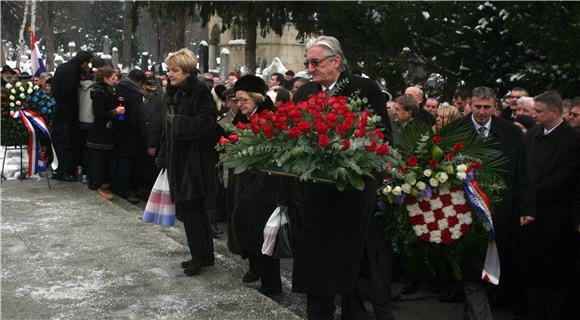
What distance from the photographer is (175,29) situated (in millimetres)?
24484

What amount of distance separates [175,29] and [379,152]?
21.9m

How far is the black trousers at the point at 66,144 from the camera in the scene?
400 inches

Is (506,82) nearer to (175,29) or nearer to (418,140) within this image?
(418,140)

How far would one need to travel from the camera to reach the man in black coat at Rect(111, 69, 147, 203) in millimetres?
9438

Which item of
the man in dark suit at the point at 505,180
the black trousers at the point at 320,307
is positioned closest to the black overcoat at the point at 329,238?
the black trousers at the point at 320,307

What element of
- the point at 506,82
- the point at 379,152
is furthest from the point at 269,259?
the point at 506,82

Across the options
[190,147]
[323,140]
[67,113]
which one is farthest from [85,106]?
[323,140]

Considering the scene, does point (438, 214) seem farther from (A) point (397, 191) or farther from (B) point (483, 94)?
(B) point (483, 94)

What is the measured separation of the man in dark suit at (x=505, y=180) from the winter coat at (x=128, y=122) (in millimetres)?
5354

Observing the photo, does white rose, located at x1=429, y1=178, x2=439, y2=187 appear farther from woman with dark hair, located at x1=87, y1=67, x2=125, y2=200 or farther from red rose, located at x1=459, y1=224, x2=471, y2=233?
woman with dark hair, located at x1=87, y1=67, x2=125, y2=200

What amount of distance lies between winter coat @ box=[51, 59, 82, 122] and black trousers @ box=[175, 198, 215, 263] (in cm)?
477

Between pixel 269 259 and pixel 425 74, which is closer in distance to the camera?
pixel 269 259

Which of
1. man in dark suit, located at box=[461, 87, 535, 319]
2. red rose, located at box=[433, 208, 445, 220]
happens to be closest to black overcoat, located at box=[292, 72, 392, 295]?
red rose, located at box=[433, 208, 445, 220]

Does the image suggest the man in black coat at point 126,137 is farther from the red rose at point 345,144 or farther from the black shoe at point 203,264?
the red rose at point 345,144
